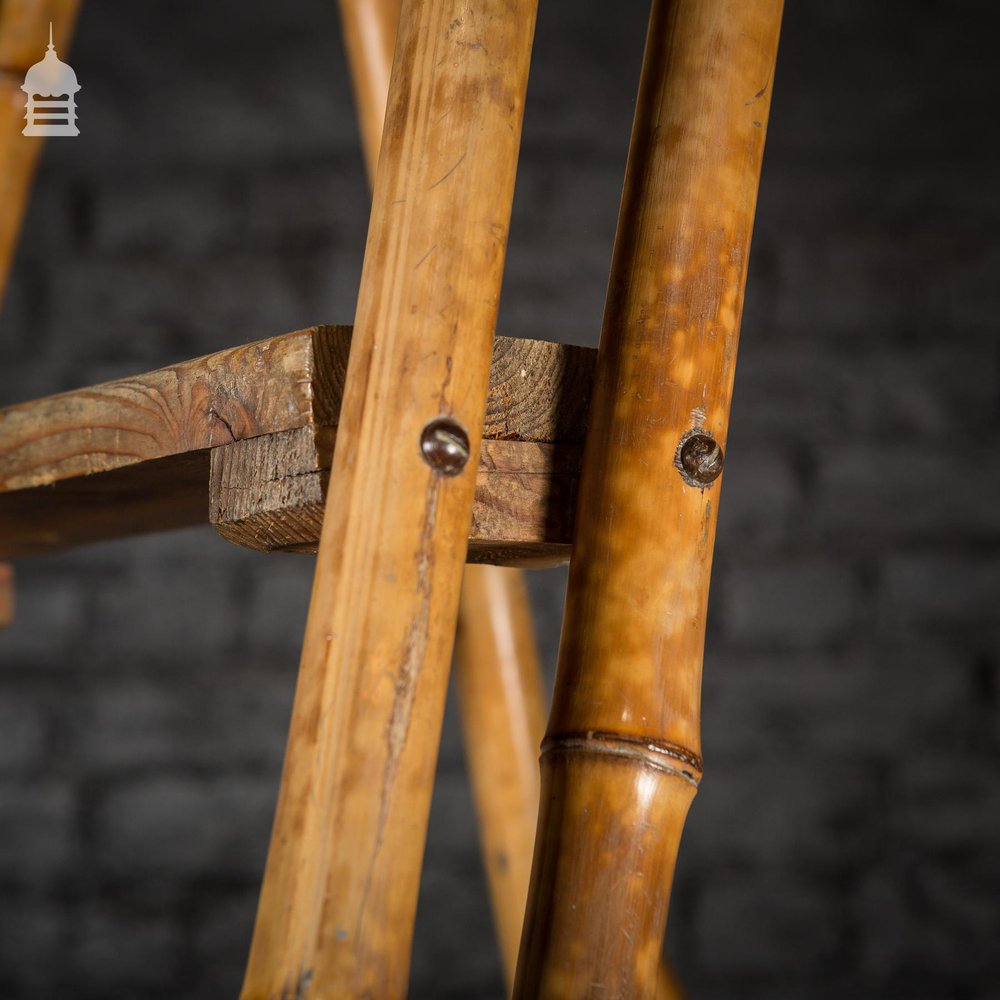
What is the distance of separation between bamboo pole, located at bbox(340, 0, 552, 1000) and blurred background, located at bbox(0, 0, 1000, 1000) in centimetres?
53

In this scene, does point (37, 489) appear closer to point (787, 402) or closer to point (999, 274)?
point (787, 402)

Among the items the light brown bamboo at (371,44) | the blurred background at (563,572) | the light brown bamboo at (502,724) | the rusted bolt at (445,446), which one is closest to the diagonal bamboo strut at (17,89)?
the light brown bamboo at (371,44)

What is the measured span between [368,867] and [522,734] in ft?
1.78

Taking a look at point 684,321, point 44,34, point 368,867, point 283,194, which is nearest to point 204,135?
point 283,194

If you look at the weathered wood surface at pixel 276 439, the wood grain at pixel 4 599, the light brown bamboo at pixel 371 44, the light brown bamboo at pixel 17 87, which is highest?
the light brown bamboo at pixel 371 44

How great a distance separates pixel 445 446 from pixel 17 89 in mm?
547

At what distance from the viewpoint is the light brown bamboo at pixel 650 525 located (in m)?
0.49

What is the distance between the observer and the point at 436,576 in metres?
0.46

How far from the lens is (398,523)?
46cm

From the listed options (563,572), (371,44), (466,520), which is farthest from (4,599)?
(563,572)

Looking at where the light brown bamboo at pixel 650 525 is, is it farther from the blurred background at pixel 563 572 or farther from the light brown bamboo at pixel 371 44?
the blurred background at pixel 563 572

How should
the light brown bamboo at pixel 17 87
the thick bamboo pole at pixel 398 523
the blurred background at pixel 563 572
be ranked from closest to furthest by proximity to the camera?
the thick bamboo pole at pixel 398 523 < the light brown bamboo at pixel 17 87 < the blurred background at pixel 563 572

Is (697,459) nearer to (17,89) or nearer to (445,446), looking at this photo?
(445,446)

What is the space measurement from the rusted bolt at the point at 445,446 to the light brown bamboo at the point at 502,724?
0.51 m
